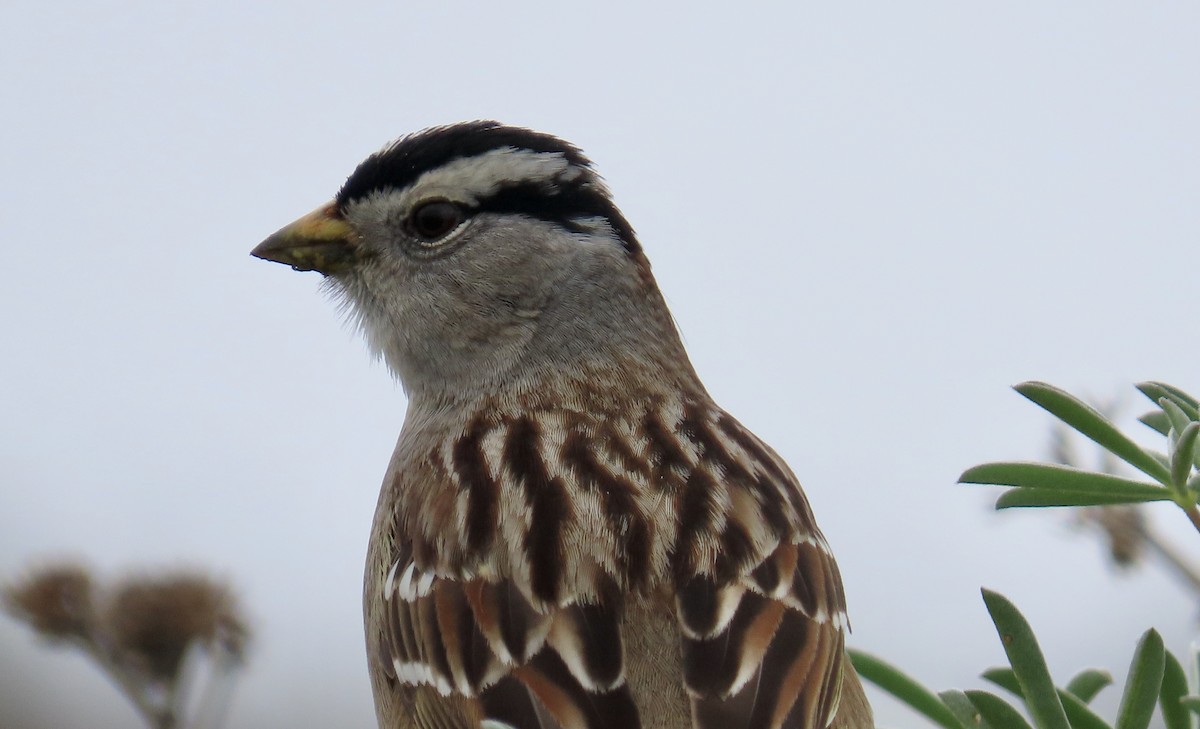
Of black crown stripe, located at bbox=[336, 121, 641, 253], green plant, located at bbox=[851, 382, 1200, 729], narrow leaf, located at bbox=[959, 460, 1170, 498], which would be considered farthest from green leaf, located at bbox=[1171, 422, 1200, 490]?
black crown stripe, located at bbox=[336, 121, 641, 253]

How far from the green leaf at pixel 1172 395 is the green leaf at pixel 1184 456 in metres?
0.09

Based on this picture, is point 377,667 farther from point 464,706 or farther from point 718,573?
point 718,573

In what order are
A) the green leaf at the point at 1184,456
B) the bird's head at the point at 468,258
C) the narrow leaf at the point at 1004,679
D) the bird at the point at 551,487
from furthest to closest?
the bird's head at the point at 468,258, the bird at the point at 551,487, the narrow leaf at the point at 1004,679, the green leaf at the point at 1184,456

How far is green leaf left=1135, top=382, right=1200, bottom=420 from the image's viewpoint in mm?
1688

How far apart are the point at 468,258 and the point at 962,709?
8.81 feet

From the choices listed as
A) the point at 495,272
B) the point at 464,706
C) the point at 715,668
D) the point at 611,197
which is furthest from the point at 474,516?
the point at 611,197

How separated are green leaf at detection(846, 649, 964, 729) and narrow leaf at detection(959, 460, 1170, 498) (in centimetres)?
27

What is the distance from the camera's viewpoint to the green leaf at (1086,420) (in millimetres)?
1702

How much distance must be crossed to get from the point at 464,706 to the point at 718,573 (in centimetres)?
55

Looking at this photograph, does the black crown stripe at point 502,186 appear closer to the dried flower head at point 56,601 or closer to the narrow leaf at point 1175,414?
the dried flower head at point 56,601

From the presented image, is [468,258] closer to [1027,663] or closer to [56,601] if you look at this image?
[56,601]

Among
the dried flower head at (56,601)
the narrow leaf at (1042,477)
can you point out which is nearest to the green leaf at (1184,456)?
the narrow leaf at (1042,477)

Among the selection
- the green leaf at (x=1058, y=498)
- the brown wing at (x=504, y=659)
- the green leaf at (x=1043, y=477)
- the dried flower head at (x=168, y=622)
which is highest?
the green leaf at (x=1043, y=477)

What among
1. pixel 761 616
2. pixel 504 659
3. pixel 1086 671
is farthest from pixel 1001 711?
pixel 504 659
